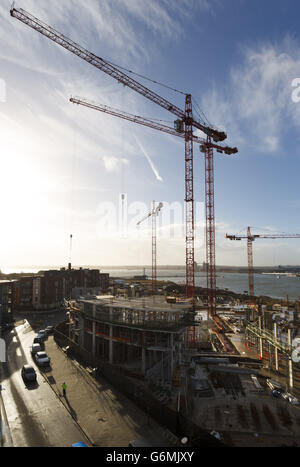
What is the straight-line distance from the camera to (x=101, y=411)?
23.5m

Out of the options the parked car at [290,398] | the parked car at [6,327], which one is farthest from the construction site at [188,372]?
the parked car at [6,327]

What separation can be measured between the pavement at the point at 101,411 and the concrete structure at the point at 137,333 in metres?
4.00

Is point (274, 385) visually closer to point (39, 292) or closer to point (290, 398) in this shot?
point (290, 398)

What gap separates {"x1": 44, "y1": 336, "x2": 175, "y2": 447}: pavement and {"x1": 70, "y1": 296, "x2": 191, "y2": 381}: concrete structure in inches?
157

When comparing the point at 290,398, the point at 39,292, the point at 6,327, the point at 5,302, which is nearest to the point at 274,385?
the point at 290,398

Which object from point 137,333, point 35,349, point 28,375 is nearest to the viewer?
point 28,375

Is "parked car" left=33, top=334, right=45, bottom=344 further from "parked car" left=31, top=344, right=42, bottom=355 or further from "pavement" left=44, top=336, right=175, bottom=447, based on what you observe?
"pavement" left=44, top=336, right=175, bottom=447

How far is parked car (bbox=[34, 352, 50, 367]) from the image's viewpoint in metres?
33.7

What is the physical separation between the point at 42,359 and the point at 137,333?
13.6 m

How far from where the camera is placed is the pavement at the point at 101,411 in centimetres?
2017

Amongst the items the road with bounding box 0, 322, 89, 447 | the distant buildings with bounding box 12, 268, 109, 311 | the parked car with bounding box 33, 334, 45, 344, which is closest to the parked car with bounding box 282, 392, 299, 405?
the road with bounding box 0, 322, 89, 447

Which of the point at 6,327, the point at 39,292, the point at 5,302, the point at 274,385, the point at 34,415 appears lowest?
the point at 274,385

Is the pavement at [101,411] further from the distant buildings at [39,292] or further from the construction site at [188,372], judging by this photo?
the distant buildings at [39,292]
